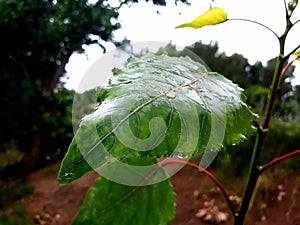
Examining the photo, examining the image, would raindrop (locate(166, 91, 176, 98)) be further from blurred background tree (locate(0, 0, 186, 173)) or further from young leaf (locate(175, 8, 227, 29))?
blurred background tree (locate(0, 0, 186, 173))

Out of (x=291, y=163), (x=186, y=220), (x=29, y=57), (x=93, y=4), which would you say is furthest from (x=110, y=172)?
(x=29, y=57)

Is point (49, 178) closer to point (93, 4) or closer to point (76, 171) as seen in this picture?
point (93, 4)

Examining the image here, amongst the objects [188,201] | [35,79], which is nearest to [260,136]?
[188,201]

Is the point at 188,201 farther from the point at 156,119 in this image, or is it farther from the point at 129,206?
the point at 156,119

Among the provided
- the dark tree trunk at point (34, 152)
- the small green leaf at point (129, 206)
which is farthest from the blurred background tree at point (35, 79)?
the small green leaf at point (129, 206)

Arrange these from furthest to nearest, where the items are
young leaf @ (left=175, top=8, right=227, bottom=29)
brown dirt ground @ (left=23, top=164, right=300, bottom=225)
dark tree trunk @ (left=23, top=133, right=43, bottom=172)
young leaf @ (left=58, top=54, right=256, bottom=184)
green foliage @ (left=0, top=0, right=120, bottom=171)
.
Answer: dark tree trunk @ (left=23, top=133, right=43, bottom=172) → green foliage @ (left=0, top=0, right=120, bottom=171) → brown dirt ground @ (left=23, top=164, right=300, bottom=225) → young leaf @ (left=175, top=8, right=227, bottom=29) → young leaf @ (left=58, top=54, right=256, bottom=184)

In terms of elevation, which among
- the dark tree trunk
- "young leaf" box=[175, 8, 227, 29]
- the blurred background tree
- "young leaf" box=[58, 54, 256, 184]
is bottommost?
the dark tree trunk

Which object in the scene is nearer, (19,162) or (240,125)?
(240,125)

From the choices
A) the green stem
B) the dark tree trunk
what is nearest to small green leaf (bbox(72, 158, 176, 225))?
the green stem
